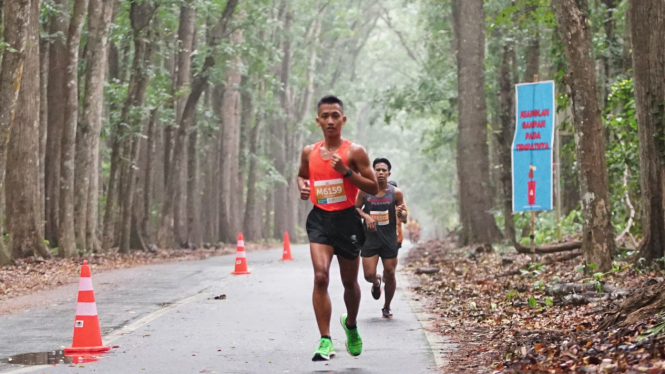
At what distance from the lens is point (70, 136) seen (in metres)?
24.8

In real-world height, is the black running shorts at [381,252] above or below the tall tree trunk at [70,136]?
below

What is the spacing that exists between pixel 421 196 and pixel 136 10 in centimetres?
6919

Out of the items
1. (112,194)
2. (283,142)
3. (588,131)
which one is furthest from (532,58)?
(283,142)

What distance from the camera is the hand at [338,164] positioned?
322 inches

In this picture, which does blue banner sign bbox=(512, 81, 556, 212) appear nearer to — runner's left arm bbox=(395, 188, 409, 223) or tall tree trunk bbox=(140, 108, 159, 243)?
runner's left arm bbox=(395, 188, 409, 223)

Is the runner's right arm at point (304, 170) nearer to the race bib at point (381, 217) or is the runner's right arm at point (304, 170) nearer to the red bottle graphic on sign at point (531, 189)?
the race bib at point (381, 217)

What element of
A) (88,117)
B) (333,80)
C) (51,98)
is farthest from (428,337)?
(333,80)

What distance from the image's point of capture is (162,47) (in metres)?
37.5

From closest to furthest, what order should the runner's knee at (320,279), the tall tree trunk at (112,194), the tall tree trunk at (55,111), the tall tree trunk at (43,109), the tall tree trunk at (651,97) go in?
the runner's knee at (320,279) → the tall tree trunk at (651,97) → the tall tree trunk at (43,109) → the tall tree trunk at (55,111) → the tall tree trunk at (112,194)

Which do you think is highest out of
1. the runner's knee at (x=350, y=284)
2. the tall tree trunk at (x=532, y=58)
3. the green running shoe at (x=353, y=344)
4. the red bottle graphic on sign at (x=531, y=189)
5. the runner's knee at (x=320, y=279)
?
the tall tree trunk at (x=532, y=58)

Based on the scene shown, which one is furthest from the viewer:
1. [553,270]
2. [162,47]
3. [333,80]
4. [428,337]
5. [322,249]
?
[333,80]

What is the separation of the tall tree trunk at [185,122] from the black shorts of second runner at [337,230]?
25.4m

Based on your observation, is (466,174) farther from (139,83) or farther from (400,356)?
(400,356)

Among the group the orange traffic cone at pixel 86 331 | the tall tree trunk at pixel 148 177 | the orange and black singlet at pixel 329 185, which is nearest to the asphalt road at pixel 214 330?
the orange traffic cone at pixel 86 331
